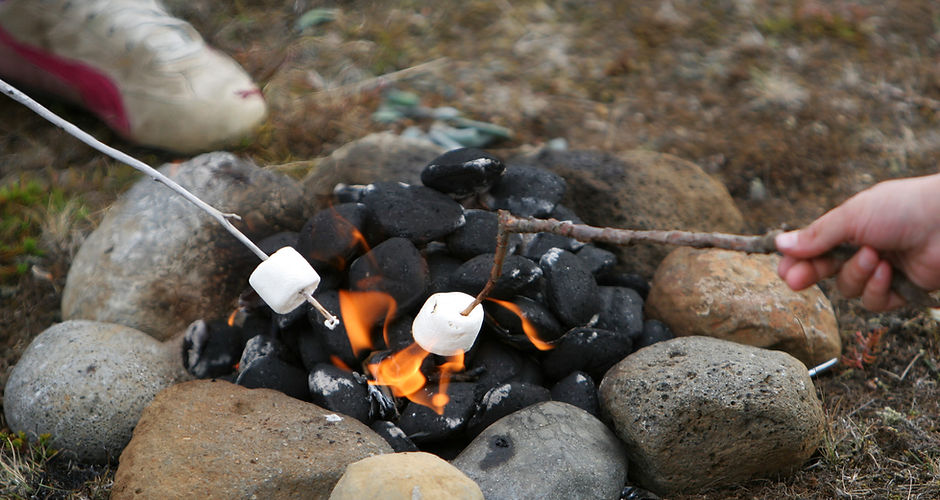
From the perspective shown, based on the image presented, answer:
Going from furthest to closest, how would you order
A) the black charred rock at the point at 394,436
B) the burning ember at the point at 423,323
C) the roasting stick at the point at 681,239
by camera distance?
the burning ember at the point at 423,323, the black charred rock at the point at 394,436, the roasting stick at the point at 681,239

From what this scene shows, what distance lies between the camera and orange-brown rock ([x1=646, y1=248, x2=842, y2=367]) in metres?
2.88

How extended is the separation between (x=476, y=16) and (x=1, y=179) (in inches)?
130

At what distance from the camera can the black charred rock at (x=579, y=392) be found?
8.76 feet

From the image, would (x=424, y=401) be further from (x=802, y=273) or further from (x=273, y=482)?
(x=802, y=273)

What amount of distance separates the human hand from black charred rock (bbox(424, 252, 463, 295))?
131 centimetres

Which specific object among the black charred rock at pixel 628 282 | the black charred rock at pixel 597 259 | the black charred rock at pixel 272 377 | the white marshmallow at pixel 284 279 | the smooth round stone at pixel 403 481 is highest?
the white marshmallow at pixel 284 279

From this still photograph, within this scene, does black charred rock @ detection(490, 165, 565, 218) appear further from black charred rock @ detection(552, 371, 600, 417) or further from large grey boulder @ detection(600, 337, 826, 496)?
large grey boulder @ detection(600, 337, 826, 496)

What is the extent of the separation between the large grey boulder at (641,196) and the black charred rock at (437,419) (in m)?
1.17

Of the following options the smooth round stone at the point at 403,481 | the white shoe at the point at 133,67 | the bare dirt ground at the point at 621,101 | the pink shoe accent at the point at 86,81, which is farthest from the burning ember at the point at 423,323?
the pink shoe accent at the point at 86,81

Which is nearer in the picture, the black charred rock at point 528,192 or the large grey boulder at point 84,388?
the large grey boulder at point 84,388

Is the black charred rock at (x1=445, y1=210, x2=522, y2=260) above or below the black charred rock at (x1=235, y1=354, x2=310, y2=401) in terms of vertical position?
above

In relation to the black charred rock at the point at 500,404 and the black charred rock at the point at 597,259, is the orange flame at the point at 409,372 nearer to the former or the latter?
the black charred rock at the point at 500,404

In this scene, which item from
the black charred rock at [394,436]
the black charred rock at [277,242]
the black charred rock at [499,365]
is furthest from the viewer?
the black charred rock at [277,242]

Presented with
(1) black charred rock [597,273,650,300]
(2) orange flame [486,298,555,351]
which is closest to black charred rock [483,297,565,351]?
(2) orange flame [486,298,555,351]
